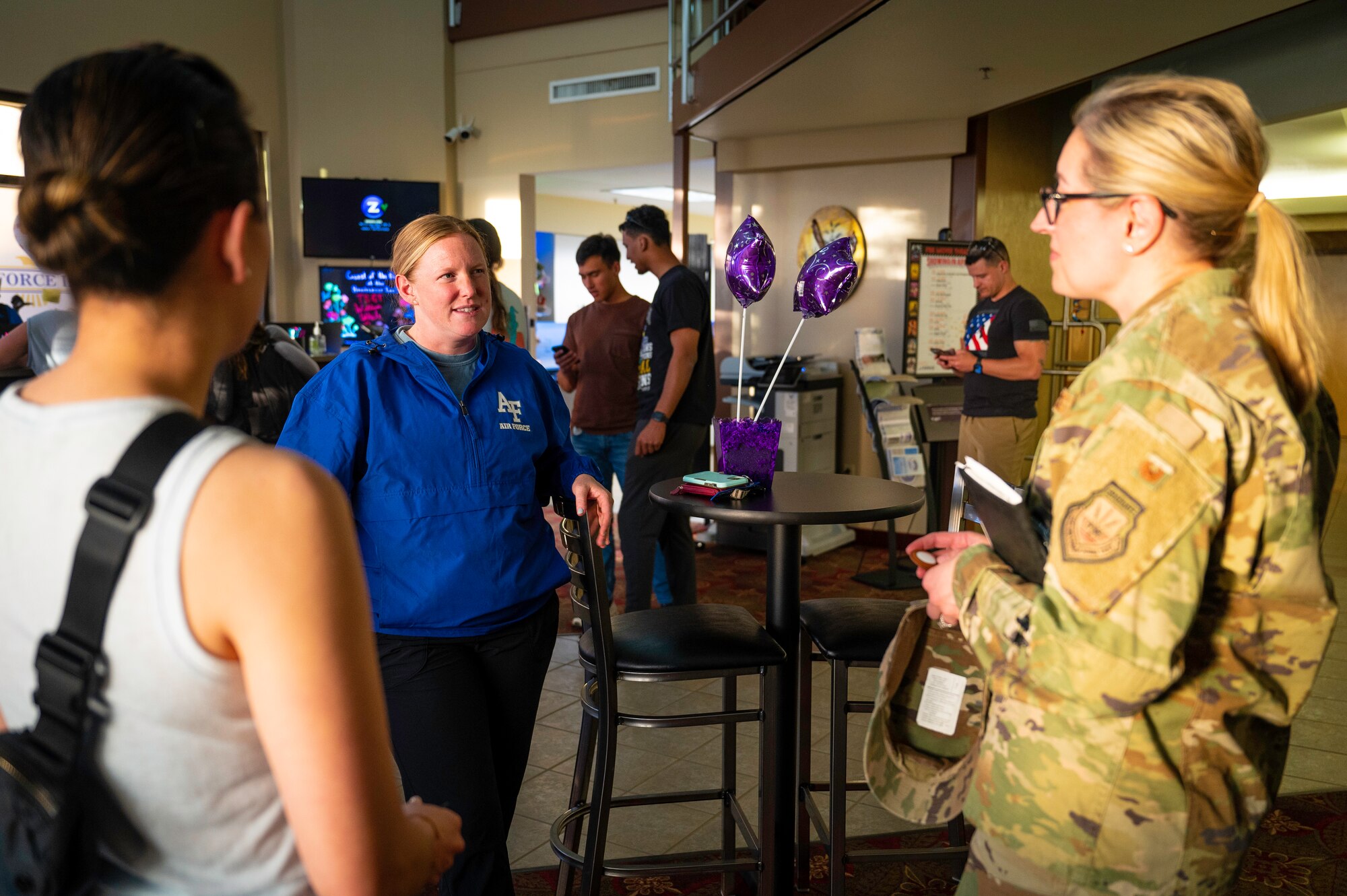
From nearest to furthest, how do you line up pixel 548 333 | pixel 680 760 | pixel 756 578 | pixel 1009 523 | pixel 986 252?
pixel 1009 523 → pixel 680 760 → pixel 986 252 → pixel 756 578 → pixel 548 333

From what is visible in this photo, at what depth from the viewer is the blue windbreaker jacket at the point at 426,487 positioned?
1821 mm

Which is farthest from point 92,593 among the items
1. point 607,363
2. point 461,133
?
point 461,133

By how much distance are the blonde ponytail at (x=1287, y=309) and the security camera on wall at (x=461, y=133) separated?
8924mm

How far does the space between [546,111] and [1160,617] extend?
28.6 ft

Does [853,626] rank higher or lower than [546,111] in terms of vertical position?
lower

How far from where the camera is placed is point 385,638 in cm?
183

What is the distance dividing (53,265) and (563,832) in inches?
83.9

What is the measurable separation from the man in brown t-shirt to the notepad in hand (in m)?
3.31

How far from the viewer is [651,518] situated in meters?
4.06

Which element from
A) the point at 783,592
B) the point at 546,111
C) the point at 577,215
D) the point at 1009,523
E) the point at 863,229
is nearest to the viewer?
the point at 1009,523

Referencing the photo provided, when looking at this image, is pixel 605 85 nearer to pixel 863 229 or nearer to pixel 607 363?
pixel 863 229

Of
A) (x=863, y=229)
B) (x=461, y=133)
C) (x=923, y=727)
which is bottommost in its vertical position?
(x=923, y=727)

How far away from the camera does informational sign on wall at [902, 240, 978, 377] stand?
6055 millimetres

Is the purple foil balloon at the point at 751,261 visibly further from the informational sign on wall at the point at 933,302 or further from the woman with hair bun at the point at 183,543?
the informational sign on wall at the point at 933,302
